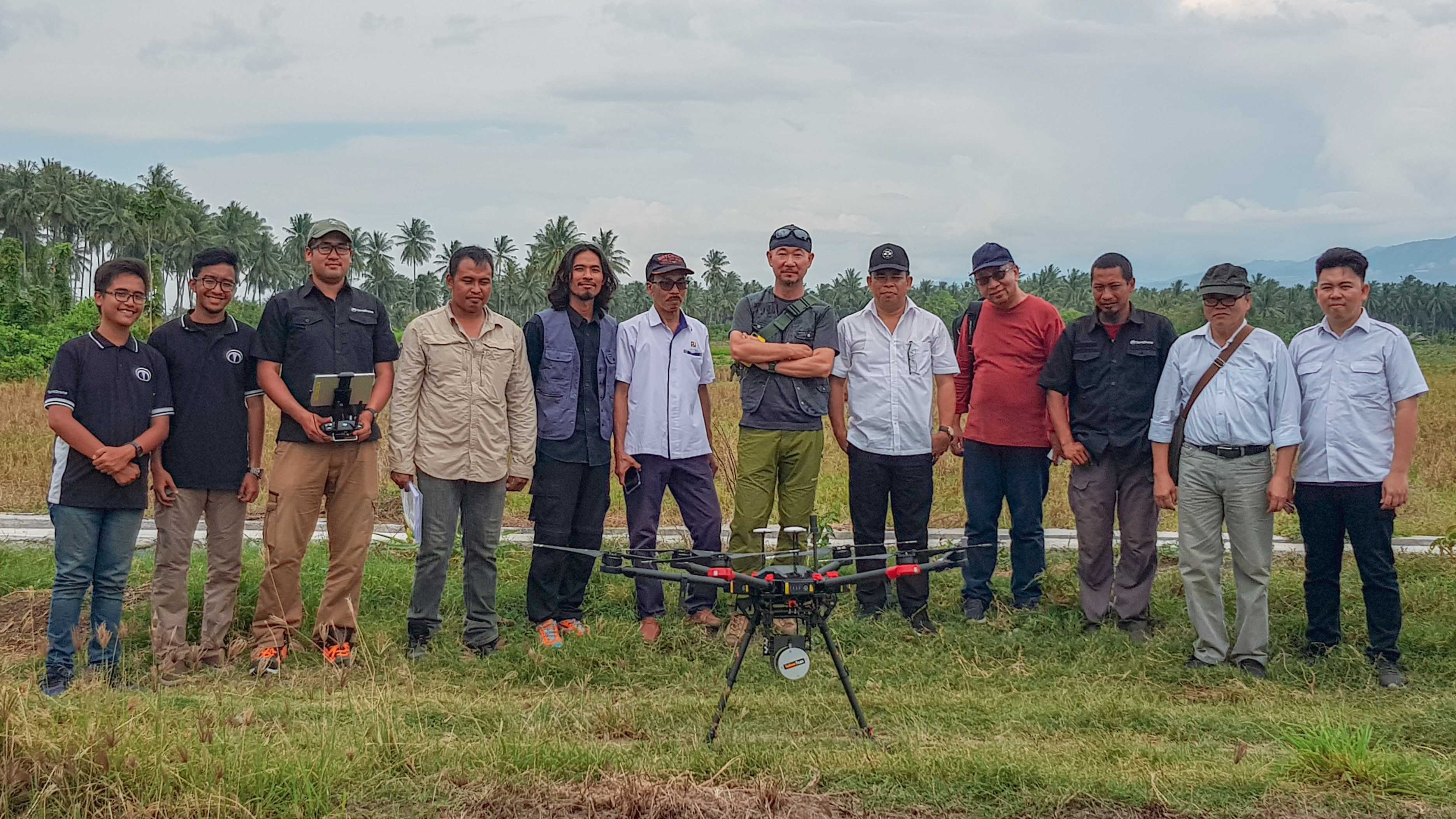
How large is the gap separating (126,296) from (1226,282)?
5251 millimetres

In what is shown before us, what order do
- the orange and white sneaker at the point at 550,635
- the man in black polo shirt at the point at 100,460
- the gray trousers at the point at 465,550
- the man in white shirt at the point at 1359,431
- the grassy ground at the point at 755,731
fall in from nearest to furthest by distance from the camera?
1. the grassy ground at the point at 755,731
2. the man in black polo shirt at the point at 100,460
3. the man in white shirt at the point at 1359,431
4. the gray trousers at the point at 465,550
5. the orange and white sneaker at the point at 550,635

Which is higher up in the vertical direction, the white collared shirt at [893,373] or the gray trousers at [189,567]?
the white collared shirt at [893,373]

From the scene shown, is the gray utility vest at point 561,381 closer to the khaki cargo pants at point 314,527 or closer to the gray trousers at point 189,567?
the khaki cargo pants at point 314,527

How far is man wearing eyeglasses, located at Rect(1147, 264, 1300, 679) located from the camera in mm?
5539

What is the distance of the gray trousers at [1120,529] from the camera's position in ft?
20.5

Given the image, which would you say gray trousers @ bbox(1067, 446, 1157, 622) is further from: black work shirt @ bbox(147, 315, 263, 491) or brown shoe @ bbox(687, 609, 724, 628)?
black work shirt @ bbox(147, 315, 263, 491)

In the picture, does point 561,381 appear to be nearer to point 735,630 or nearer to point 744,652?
point 735,630

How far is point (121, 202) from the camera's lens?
73.1m

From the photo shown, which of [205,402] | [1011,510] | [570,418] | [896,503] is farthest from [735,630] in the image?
[205,402]

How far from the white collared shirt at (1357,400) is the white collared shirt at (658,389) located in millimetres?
3092

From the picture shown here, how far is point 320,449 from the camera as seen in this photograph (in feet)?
18.6

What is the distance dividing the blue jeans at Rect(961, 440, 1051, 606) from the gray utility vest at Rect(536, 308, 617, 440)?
2.19 m

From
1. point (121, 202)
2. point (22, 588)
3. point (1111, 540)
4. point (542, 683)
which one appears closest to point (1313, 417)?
point (1111, 540)

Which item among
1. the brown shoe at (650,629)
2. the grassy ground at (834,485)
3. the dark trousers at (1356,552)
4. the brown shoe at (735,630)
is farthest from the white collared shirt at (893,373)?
the grassy ground at (834,485)
